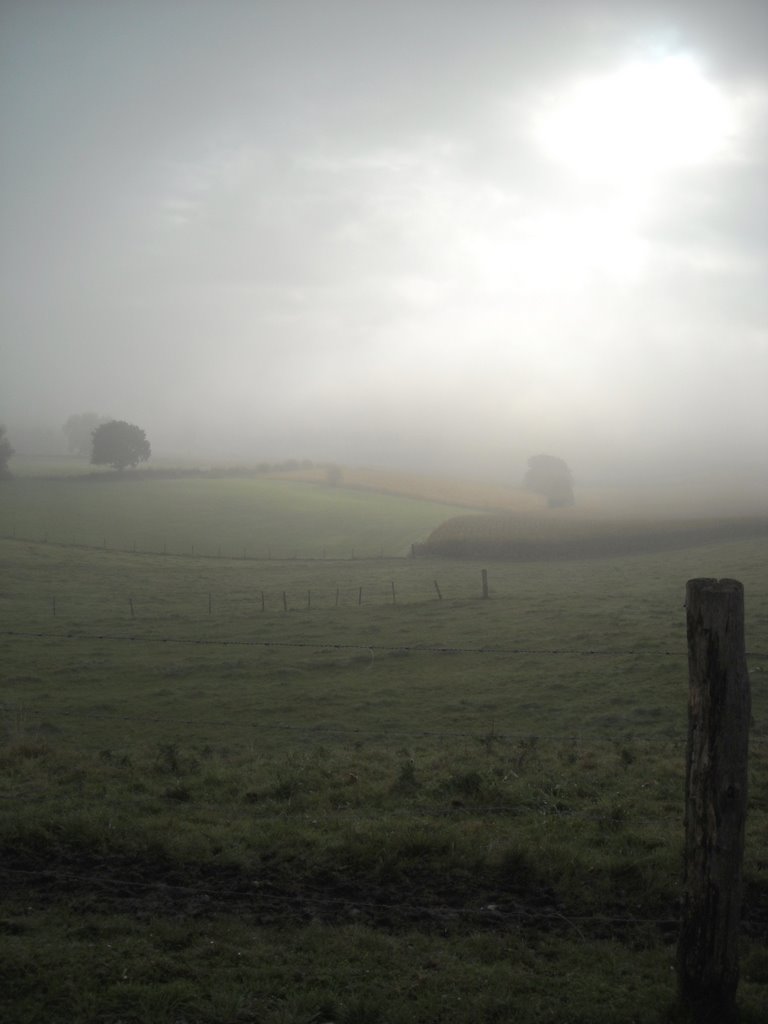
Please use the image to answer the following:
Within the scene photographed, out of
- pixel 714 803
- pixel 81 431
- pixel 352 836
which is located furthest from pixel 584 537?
pixel 81 431

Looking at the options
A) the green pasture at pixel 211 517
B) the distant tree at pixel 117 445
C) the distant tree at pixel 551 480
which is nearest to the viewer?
the green pasture at pixel 211 517

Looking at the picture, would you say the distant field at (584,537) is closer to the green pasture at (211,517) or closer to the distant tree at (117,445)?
the green pasture at (211,517)

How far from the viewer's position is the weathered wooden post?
6.64 metres

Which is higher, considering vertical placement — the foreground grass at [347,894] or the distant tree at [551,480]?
the distant tree at [551,480]

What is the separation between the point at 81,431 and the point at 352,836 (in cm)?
15753

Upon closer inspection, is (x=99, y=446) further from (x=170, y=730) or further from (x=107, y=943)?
(x=107, y=943)

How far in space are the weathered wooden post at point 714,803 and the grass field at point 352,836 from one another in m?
0.45

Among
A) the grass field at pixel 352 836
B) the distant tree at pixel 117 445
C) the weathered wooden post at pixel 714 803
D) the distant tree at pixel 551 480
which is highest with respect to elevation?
the distant tree at pixel 117 445

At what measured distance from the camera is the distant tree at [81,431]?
151 m

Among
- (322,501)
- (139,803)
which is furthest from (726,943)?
(322,501)

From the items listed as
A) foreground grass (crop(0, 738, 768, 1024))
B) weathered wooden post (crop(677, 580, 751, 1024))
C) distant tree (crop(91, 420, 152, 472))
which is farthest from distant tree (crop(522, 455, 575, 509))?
weathered wooden post (crop(677, 580, 751, 1024))

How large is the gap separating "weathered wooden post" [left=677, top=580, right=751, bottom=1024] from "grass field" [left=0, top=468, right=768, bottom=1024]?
45cm

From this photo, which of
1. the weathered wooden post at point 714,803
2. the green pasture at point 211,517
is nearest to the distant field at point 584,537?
the green pasture at point 211,517

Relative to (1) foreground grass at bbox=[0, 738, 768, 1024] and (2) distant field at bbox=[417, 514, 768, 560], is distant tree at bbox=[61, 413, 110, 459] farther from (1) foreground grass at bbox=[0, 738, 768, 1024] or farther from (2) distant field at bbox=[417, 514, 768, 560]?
(1) foreground grass at bbox=[0, 738, 768, 1024]
